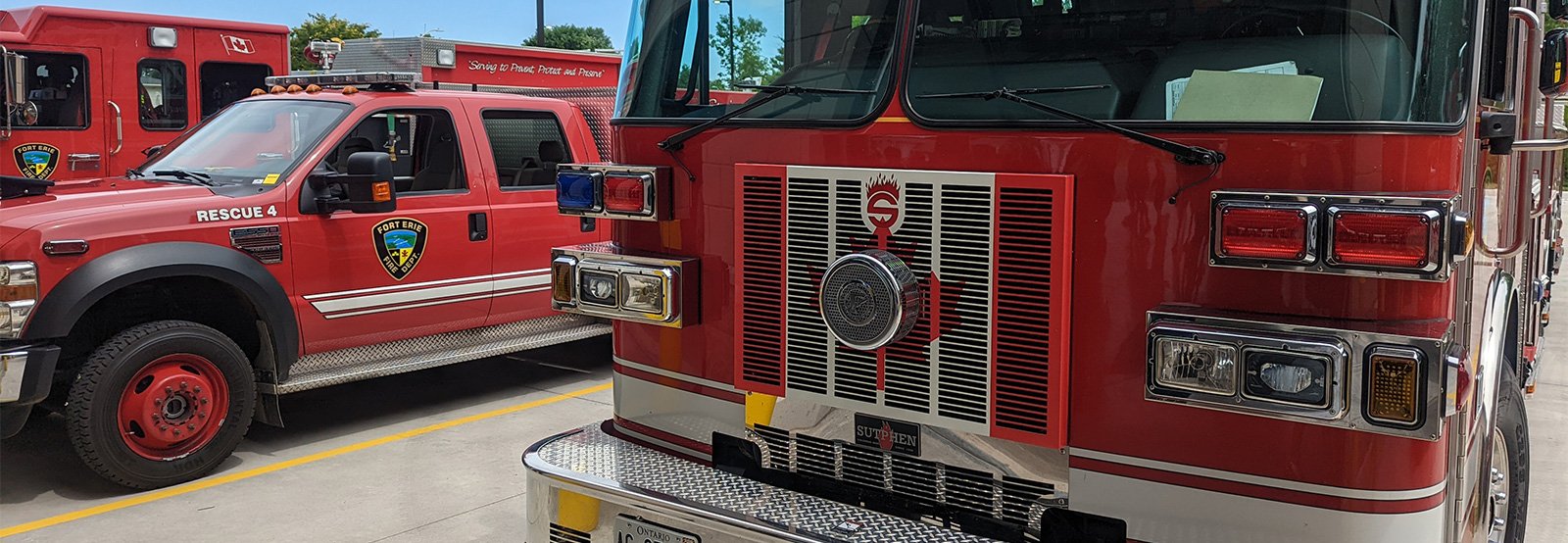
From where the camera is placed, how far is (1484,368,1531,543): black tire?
4.10m

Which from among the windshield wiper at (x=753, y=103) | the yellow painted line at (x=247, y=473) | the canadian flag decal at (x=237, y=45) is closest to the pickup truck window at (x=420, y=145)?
the yellow painted line at (x=247, y=473)

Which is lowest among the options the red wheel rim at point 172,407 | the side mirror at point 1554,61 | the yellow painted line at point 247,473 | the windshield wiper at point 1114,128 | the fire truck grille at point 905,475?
the yellow painted line at point 247,473

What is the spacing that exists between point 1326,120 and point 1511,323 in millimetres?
2225

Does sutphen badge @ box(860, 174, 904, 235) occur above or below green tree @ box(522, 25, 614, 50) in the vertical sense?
below

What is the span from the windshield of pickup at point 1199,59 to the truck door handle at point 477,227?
4.72 meters

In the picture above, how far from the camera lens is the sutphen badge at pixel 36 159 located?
1112 centimetres

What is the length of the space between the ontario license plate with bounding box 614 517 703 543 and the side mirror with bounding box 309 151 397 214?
3763 mm

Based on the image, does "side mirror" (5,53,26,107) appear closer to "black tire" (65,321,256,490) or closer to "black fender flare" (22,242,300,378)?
"black fender flare" (22,242,300,378)

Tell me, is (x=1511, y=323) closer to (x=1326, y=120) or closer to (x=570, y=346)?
(x=1326, y=120)

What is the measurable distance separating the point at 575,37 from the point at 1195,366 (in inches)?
2559

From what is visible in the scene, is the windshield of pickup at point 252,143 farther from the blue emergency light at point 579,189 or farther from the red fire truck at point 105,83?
the red fire truck at point 105,83

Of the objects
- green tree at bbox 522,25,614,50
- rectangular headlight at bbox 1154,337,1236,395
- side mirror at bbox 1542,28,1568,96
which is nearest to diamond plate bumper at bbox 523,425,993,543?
rectangular headlight at bbox 1154,337,1236,395

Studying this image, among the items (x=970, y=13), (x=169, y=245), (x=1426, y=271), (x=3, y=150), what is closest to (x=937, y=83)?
(x=970, y=13)

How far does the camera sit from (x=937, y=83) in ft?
10.4
